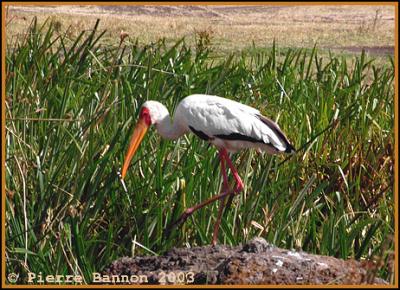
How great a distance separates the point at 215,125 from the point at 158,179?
1.16 feet

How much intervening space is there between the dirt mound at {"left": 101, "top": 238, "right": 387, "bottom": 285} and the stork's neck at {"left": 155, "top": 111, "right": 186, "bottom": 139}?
1.94ft

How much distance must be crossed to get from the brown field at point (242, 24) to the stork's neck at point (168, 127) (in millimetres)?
10107

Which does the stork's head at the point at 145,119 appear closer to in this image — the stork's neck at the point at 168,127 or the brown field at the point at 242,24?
the stork's neck at the point at 168,127

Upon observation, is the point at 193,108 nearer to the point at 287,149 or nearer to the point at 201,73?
the point at 287,149

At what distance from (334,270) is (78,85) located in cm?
226

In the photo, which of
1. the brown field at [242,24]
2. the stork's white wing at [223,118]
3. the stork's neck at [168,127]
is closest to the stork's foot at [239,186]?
the stork's white wing at [223,118]

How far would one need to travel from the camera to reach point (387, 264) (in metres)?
4.57

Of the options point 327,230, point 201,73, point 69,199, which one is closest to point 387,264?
point 327,230

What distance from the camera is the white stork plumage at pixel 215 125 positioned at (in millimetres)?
4609

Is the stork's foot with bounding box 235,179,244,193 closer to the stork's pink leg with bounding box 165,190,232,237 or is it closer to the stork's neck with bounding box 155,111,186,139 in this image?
the stork's pink leg with bounding box 165,190,232,237

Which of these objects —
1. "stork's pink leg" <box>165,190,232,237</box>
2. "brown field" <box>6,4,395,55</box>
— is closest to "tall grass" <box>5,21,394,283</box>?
"stork's pink leg" <box>165,190,232,237</box>

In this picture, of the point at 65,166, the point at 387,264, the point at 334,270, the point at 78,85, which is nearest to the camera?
the point at 334,270

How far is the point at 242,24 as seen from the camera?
26.3 meters

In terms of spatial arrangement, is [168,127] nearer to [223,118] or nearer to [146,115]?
[146,115]
